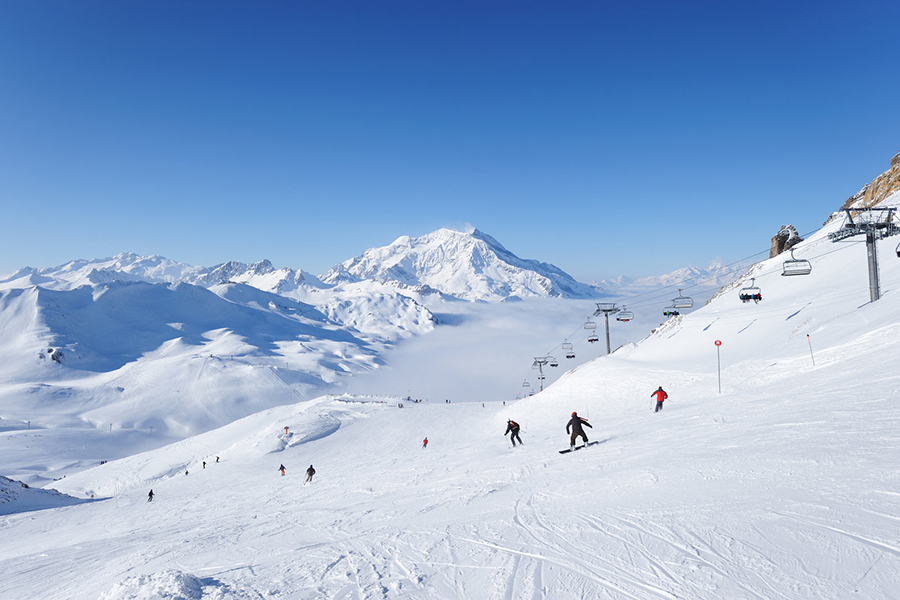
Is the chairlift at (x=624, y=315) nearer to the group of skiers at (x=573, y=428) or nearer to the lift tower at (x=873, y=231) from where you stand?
the lift tower at (x=873, y=231)

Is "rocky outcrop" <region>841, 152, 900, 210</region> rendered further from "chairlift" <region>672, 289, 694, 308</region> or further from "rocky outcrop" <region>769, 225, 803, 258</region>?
"chairlift" <region>672, 289, 694, 308</region>

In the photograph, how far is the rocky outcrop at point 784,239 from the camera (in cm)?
6588

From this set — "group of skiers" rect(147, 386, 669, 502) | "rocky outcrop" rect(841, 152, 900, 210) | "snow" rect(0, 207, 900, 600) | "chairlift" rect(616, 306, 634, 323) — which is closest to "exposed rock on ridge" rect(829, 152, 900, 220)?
"rocky outcrop" rect(841, 152, 900, 210)

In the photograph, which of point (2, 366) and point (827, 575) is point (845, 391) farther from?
point (2, 366)

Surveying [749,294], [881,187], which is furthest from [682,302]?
[881,187]

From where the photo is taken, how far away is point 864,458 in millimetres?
8141

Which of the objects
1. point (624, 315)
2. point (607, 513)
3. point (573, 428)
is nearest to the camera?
point (607, 513)

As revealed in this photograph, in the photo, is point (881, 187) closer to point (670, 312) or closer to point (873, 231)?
point (670, 312)

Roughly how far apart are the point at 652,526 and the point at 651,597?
2279mm

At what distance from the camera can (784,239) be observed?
67938 mm

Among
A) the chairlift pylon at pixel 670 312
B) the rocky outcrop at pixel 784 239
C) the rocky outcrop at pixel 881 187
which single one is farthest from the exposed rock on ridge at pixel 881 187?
the chairlift pylon at pixel 670 312

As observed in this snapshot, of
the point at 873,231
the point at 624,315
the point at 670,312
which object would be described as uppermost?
the point at 873,231

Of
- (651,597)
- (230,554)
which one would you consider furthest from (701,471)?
(230,554)

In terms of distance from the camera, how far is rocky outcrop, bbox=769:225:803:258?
65.9 meters
